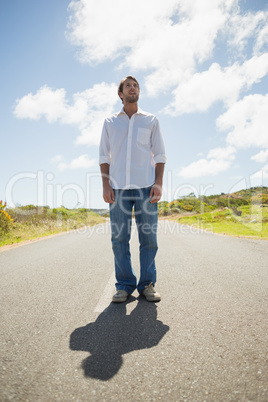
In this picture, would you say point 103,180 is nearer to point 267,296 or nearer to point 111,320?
point 111,320

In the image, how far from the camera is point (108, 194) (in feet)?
9.46

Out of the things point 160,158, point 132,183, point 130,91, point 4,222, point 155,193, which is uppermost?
point 130,91

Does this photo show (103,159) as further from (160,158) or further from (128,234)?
(128,234)

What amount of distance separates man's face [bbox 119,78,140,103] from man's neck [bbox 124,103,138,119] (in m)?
0.06

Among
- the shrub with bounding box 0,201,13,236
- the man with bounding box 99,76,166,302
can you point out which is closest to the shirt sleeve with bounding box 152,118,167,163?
the man with bounding box 99,76,166,302

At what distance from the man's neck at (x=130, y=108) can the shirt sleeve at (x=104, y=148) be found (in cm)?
31

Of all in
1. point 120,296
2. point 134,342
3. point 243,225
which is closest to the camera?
point 134,342

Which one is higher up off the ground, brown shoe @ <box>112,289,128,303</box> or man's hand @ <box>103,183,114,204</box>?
man's hand @ <box>103,183,114,204</box>

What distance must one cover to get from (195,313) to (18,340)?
1.45 m

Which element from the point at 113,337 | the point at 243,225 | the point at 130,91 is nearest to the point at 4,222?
the point at 130,91

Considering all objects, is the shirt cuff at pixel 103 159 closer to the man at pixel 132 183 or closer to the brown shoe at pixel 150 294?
the man at pixel 132 183

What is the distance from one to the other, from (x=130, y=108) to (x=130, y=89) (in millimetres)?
210

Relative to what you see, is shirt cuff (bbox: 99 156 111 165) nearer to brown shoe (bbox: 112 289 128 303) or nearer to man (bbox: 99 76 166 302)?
man (bbox: 99 76 166 302)

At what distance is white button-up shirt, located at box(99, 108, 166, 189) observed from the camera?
2893 mm
